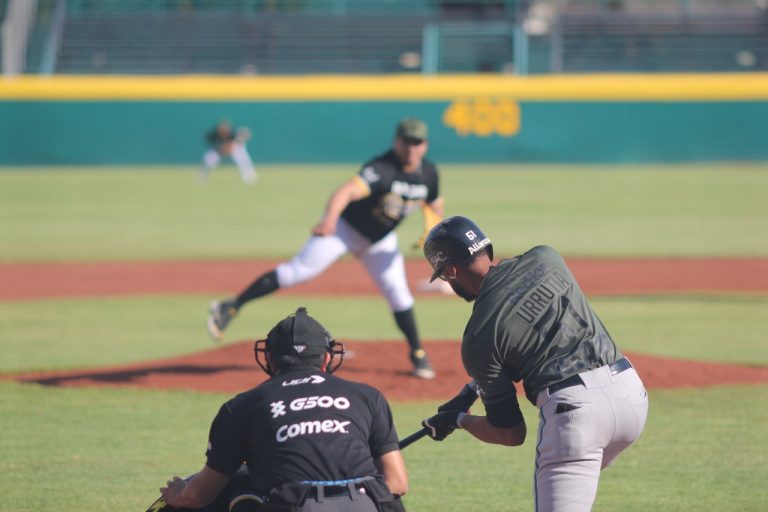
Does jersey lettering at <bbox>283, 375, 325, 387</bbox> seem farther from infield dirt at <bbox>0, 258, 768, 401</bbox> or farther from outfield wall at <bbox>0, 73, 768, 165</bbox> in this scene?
outfield wall at <bbox>0, 73, 768, 165</bbox>

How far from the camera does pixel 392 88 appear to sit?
33.2m

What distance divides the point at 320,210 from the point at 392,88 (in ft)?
30.6

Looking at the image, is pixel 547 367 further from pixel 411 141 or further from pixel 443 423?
pixel 411 141

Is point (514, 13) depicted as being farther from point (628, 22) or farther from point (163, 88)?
point (163, 88)

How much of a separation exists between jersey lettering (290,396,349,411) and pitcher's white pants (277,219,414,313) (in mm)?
5475

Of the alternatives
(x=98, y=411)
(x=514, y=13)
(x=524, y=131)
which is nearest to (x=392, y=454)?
(x=98, y=411)

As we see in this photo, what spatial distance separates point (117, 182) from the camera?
30.4m

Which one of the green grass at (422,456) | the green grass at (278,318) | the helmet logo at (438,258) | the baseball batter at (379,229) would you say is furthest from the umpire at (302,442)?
the green grass at (278,318)

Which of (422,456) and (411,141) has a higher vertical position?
(411,141)

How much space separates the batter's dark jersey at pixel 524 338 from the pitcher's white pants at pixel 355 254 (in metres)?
5.38

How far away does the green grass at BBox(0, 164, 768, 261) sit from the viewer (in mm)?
20266

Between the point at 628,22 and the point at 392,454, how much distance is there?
36.6 meters

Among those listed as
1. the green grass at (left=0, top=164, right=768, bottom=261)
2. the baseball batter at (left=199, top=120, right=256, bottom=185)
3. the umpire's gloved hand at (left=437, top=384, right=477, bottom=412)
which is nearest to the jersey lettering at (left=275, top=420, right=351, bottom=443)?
the umpire's gloved hand at (left=437, top=384, right=477, bottom=412)

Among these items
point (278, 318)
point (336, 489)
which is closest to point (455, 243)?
point (336, 489)
